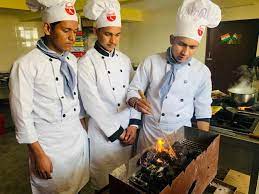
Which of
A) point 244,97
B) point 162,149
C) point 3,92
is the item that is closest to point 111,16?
point 162,149

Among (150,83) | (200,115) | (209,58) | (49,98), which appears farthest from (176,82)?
(209,58)

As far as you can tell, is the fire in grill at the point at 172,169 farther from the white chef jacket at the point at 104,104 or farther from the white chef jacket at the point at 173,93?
the white chef jacket at the point at 104,104

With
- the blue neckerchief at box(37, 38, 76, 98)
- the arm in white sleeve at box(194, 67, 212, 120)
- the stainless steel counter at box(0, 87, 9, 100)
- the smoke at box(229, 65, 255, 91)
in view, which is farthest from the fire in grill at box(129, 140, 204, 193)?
the stainless steel counter at box(0, 87, 9, 100)

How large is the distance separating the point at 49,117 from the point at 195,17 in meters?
0.98

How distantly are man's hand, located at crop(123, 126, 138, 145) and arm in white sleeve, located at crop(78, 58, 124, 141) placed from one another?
0.10 meters

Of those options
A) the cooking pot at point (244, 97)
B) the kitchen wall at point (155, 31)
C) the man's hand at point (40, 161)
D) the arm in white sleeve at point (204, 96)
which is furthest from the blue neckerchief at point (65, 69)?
the kitchen wall at point (155, 31)

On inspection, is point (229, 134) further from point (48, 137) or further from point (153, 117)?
point (48, 137)

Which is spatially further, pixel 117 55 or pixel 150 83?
pixel 117 55

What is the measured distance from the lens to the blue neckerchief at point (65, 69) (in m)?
1.15

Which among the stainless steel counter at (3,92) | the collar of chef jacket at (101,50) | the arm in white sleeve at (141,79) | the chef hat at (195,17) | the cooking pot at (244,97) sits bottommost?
the stainless steel counter at (3,92)

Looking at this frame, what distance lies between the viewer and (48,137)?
1.20m

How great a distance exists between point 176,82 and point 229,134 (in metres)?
0.47

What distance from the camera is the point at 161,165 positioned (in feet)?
2.94

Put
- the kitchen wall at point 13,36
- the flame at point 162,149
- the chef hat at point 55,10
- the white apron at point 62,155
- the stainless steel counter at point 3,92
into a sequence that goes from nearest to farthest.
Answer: the flame at point 162,149 → the chef hat at point 55,10 → the white apron at point 62,155 → the stainless steel counter at point 3,92 → the kitchen wall at point 13,36
